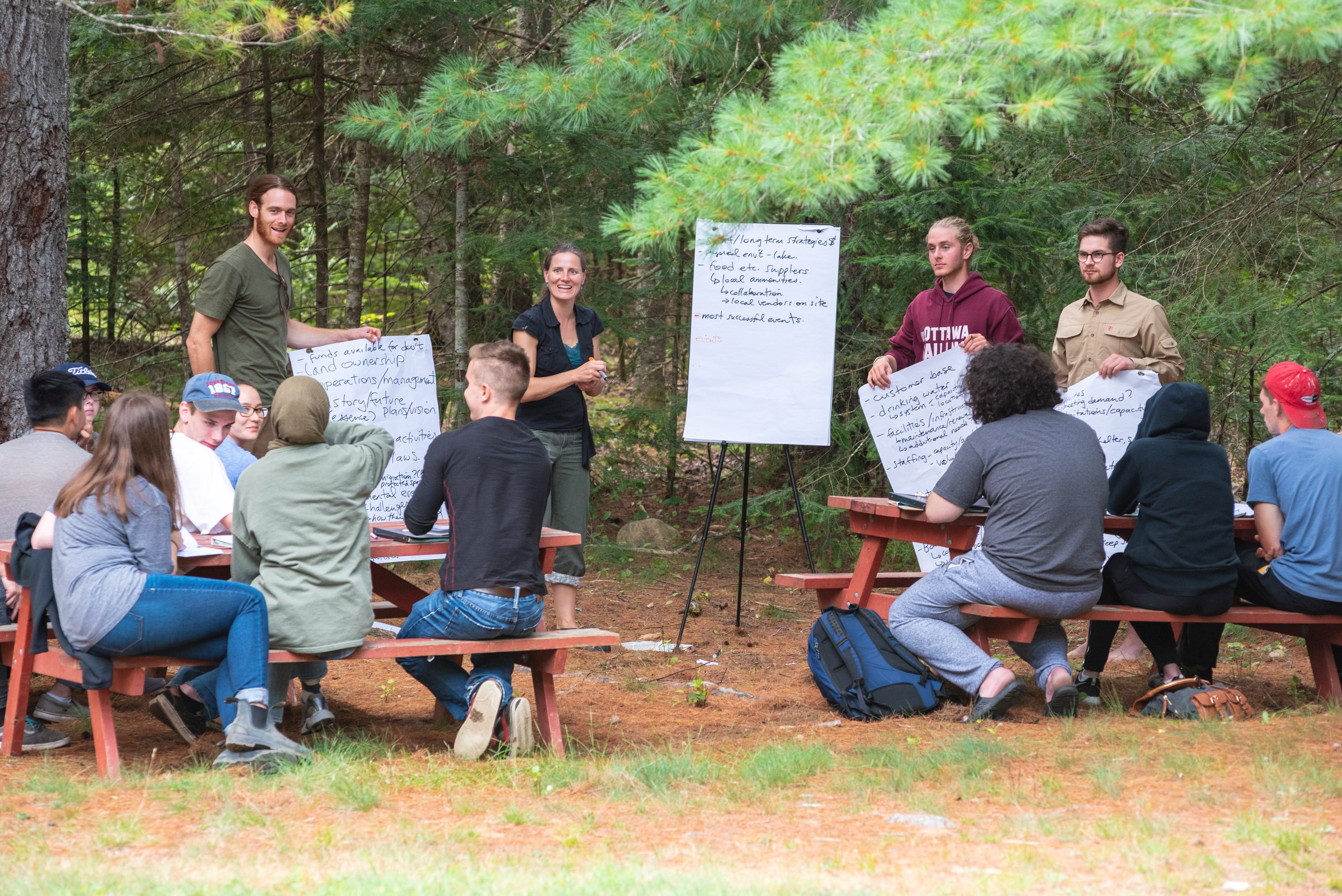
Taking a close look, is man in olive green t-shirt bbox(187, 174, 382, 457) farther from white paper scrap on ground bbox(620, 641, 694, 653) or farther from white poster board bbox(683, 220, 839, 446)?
white paper scrap on ground bbox(620, 641, 694, 653)

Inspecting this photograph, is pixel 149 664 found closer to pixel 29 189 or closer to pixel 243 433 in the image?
pixel 243 433

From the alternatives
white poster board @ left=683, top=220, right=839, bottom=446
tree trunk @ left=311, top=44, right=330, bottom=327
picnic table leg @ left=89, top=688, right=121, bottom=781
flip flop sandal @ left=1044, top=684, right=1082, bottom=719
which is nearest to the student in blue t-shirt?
flip flop sandal @ left=1044, top=684, right=1082, bottom=719

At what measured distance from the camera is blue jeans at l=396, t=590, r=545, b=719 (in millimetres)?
4281

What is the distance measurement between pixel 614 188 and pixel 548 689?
189 inches

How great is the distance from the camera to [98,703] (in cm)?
405

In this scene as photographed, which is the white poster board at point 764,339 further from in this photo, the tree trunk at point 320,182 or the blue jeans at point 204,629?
the tree trunk at point 320,182

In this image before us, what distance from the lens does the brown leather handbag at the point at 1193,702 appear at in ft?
16.0

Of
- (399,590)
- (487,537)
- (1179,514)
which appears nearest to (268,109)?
(399,590)

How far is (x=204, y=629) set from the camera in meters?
3.99

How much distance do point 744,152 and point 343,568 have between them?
201 cm

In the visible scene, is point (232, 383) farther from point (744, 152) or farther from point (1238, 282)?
point (1238, 282)

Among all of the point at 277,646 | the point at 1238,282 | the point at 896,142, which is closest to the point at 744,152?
the point at 896,142

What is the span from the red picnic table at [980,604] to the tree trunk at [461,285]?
11.6 ft

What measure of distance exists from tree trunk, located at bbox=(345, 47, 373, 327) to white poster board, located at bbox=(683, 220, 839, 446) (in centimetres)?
343
